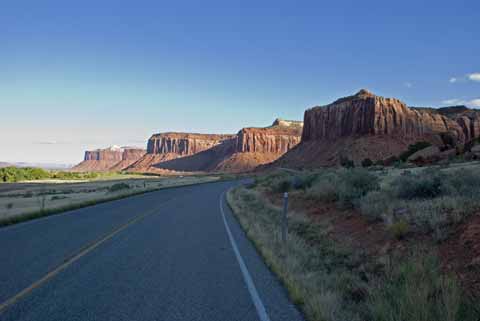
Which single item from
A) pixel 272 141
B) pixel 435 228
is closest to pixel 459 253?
pixel 435 228

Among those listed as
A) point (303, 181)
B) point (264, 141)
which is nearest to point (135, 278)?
point (303, 181)

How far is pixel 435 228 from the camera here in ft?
26.2

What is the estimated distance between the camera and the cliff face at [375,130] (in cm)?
8612

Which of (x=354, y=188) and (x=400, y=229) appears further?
(x=354, y=188)

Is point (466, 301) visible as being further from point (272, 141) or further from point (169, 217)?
point (272, 141)

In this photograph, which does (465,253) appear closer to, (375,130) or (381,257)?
(381,257)

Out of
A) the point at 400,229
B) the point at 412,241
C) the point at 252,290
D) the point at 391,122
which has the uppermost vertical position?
the point at 391,122

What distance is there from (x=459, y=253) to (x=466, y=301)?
201 cm

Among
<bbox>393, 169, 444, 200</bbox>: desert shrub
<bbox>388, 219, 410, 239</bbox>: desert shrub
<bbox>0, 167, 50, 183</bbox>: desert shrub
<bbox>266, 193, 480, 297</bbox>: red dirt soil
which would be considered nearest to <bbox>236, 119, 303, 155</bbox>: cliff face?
<bbox>0, 167, 50, 183</bbox>: desert shrub

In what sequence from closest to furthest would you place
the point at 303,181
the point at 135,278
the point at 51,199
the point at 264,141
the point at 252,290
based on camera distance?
the point at 252,290 < the point at 135,278 < the point at 303,181 < the point at 51,199 < the point at 264,141

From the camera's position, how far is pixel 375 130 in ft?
300

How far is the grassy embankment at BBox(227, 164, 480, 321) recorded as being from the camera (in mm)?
4711

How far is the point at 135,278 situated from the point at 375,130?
300 feet

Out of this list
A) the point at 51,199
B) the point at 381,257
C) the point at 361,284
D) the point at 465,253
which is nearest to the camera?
the point at 361,284
